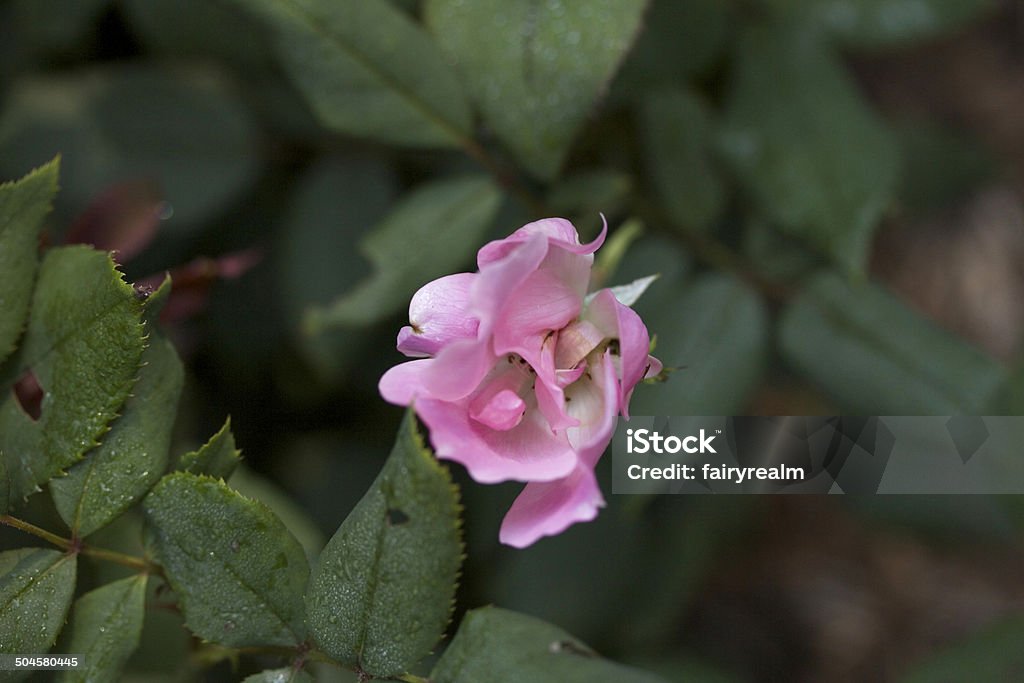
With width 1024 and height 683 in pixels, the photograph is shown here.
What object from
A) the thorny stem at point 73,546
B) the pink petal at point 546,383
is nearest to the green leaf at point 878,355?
the pink petal at point 546,383

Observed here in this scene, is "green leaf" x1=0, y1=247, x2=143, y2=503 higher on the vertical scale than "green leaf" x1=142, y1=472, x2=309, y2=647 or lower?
higher

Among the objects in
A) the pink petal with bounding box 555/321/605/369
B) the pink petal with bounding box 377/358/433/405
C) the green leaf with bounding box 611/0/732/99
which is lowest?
the green leaf with bounding box 611/0/732/99

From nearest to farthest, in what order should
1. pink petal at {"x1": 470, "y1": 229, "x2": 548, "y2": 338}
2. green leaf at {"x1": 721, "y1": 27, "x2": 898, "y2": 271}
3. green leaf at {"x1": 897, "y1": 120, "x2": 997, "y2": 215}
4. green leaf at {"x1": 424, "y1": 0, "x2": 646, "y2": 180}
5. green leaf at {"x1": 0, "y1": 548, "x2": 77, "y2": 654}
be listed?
1. pink petal at {"x1": 470, "y1": 229, "x2": 548, "y2": 338}
2. green leaf at {"x1": 0, "y1": 548, "x2": 77, "y2": 654}
3. green leaf at {"x1": 424, "y1": 0, "x2": 646, "y2": 180}
4. green leaf at {"x1": 721, "y1": 27, "x2": 898, "y2": 271}
5. green leaf at {"x1": 897, "y1": 120, "x2": 997, "y2": 215}

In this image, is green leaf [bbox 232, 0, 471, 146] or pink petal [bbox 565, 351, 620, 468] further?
green leaf [bbox 232, 0, 471, 146]

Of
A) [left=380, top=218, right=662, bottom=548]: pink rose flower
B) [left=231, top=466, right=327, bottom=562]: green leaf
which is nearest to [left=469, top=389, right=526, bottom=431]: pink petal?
[left=380, top=218, right=662, bottom=548]: pink rose flower

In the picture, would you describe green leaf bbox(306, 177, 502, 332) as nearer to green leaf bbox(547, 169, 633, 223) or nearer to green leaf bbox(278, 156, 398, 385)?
green leaf bbox(547, 169, 633, 223)

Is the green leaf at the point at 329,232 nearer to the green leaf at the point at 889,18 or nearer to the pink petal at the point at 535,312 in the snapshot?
the pink petal at the point at 535,312

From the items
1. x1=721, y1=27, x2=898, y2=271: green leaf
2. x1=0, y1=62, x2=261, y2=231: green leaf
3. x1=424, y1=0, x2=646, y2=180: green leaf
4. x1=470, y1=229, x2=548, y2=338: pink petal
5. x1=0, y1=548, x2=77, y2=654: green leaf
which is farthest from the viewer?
x1=0, y1=62, x2=261, y2=231: green leaf
